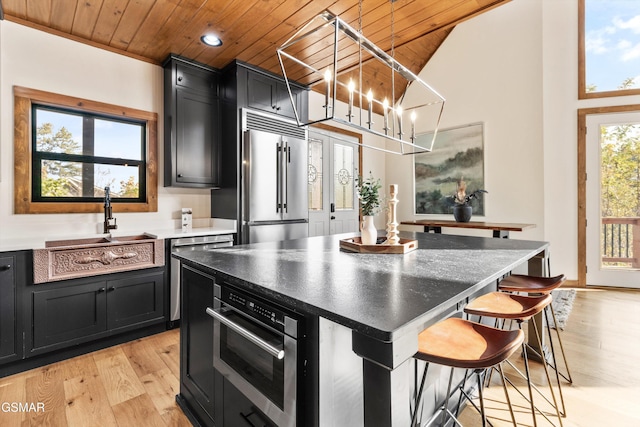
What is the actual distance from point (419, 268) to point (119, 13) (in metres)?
3.00

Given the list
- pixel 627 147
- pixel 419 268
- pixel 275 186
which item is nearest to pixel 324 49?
pixel 275 186

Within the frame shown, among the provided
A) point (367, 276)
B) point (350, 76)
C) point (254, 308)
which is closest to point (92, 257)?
point (254, 308)

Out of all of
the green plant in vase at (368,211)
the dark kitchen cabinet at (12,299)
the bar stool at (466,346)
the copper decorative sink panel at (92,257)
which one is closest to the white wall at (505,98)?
the green plant in vase at (368,211)

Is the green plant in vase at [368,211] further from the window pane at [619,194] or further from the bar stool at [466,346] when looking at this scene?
the window pane at [619,194]

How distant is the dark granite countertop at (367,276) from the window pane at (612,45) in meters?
3.78

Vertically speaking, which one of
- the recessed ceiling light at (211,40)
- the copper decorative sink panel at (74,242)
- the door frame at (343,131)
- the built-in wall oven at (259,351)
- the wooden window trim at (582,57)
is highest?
the wooden window trim at (582,57)

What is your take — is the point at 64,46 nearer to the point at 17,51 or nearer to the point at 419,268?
the point at 17,51

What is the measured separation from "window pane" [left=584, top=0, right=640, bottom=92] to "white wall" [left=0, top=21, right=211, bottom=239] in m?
5.59

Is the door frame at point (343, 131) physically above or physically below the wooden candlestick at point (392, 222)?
above

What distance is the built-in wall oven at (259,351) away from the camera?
1.03m

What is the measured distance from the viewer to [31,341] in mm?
2213

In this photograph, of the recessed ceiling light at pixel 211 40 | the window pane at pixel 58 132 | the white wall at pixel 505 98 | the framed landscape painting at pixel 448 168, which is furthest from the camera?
the framed landscape painting at pixel 448 168

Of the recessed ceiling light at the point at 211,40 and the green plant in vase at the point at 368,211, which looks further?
the recessed ceiling light at the point at 211,40

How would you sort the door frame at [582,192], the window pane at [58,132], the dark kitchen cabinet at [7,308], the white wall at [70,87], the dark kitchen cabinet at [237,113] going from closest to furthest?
the dark kitchen cabinet at [7,308]
the white wall at [70,87]
the window pane at [58,132]
the dark kitchen cabinet at [237,113]
the door frame at [582,192]
